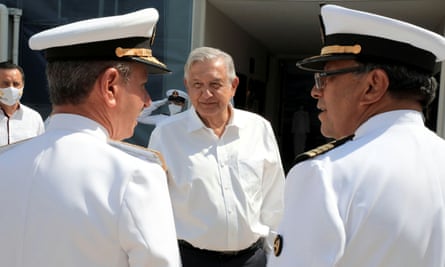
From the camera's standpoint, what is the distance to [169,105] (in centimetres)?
552

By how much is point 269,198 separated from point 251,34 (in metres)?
6.41

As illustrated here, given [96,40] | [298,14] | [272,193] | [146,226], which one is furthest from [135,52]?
[298,14]

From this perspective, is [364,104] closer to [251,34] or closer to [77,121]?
[77,121]

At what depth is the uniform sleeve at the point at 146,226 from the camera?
116 cm

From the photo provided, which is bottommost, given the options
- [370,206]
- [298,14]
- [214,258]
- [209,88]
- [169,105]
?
[214,258]

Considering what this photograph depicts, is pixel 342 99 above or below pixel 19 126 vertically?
above

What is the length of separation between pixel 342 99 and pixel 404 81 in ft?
0.53

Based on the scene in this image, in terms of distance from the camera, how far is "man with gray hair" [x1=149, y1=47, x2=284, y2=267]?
2.45 m

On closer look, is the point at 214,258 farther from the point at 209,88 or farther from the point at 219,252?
the point at 209,88

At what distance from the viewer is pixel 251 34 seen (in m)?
8.70

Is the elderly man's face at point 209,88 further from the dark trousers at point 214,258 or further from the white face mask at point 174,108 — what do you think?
the white face mask at point 174,108

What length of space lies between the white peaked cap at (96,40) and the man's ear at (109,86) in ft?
0.14

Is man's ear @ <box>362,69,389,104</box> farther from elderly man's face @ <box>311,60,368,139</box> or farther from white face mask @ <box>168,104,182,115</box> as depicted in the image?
white face mask @ <box>168,104,182,115</box>

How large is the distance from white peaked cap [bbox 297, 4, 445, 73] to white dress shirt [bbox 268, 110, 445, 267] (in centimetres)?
17
